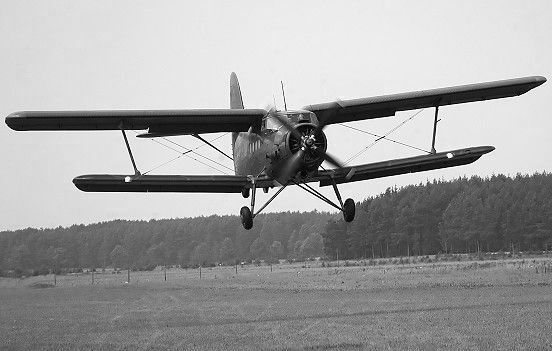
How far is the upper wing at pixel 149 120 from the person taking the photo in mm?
23095

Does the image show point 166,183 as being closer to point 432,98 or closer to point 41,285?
point 432,98

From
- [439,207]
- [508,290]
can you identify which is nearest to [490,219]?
[439,207]

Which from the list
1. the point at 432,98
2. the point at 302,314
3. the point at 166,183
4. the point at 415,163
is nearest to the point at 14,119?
the point at 166,183

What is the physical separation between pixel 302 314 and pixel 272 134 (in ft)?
74.4

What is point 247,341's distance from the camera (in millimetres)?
33031

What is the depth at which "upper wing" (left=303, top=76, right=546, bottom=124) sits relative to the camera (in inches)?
1019

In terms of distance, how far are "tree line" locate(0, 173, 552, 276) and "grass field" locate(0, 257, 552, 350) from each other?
2969cm

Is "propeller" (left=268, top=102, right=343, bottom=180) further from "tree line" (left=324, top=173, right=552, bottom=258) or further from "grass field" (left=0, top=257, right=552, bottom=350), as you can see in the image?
"tree line" (left=324, top=173, right=552, bottom=258)

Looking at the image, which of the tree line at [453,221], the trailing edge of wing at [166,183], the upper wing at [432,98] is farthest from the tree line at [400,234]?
the upper wing at [432,98]

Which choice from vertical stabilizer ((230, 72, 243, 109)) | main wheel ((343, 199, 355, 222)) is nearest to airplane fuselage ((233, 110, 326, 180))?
main wheel ((343, 199, 355, 222))

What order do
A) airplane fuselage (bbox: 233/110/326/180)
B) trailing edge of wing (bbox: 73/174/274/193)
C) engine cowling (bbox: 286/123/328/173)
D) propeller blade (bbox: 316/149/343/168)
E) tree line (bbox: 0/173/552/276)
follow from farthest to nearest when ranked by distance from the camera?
tree line (bbox: 0/173/552/276) < trailing edge of wing (bbox: 73/174/274/193) < propeller blade (bbox: 316/149/343/168) < airplane fuselage (bbox: 233/110/326/180) < engine cowling (bbox: 286/123/328/173)

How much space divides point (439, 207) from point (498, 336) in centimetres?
10113

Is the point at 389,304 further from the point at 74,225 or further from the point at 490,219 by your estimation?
the point at 74,225

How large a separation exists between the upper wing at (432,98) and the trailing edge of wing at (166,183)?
401cm
